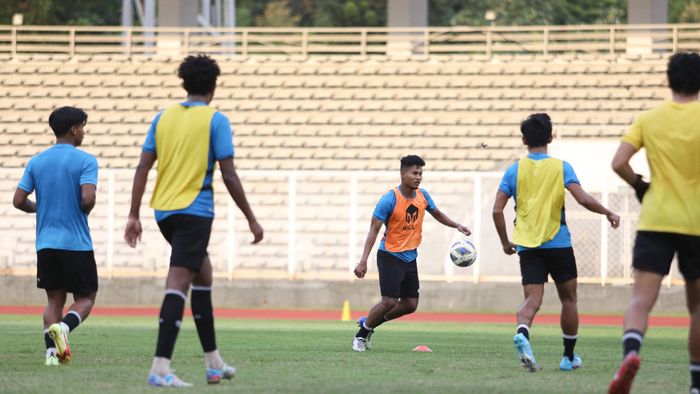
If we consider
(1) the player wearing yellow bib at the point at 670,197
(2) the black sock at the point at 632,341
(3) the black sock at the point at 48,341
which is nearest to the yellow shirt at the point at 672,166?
(1) the player wearing yellow bib at the point at 670,197

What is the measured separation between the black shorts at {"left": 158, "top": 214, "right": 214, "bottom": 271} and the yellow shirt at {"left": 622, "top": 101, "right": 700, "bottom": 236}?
2.55m

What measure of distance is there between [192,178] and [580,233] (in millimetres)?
16669

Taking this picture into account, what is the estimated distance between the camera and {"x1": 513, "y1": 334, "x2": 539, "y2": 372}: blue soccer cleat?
31.5ft

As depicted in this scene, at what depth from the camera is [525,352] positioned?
→ 31.6 feet

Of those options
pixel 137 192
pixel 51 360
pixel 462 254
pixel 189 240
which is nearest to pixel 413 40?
pixel 462 254

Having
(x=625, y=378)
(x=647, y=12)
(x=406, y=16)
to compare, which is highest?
(x=647, y=12)

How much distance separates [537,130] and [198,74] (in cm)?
306

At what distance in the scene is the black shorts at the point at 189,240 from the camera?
26.0ft

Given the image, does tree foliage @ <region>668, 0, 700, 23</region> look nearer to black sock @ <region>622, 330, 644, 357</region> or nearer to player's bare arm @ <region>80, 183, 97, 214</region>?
player's bare arm @ <region>80, 183, 97, 214</region>

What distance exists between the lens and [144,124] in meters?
31.0

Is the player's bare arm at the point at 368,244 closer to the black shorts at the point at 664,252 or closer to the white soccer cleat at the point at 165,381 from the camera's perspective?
the white soccer cleat at the point at 165,381

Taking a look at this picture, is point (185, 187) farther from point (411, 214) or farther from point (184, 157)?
point (411, 214)

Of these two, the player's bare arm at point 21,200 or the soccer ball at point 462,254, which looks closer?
the player's bare arm at point 21,200

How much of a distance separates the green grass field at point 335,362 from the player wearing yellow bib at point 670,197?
1.14 meters
